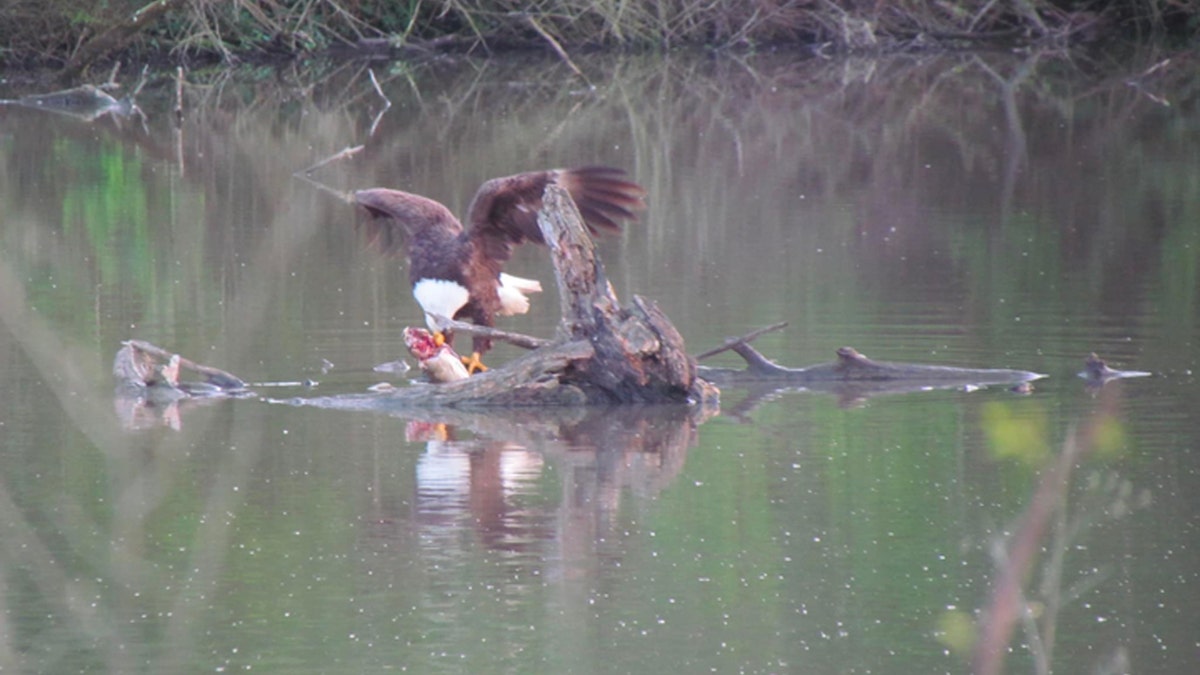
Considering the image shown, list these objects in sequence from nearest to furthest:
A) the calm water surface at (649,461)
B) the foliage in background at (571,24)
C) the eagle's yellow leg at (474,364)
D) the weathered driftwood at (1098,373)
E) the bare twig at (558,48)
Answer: the calm water surface at (649,461) → the weathered driftwood at (1098,373) → the eagle's yellow leg at (474,364) → the bare twig at (558,48) → the foliage in background at (571,24)

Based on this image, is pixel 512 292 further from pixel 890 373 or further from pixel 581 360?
pixel 890 373

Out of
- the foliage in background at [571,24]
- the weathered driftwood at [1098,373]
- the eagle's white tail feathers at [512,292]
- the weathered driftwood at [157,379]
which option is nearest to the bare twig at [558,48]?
the foliage in background at [571,24]

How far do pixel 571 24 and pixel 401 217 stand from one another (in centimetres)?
1990

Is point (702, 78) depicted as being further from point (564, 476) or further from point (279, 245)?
point (564, 476)

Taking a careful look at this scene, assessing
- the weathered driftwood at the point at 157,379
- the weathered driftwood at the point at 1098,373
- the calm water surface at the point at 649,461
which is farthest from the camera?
the weathered driftwood at the point at 157,379

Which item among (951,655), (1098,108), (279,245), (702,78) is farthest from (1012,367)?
(702,78)

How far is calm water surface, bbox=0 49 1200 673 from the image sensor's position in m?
5.07

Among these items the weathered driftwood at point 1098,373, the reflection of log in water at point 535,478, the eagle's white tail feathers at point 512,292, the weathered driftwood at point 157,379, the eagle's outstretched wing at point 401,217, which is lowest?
the reflection of log in water at point 535,478

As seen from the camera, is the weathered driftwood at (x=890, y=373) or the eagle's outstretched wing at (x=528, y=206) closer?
the weathered driftwood at (x=890, y=373)

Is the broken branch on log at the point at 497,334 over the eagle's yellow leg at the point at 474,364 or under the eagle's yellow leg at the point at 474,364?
over

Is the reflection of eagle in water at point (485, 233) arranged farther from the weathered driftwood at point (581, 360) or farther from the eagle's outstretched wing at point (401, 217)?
the weathered driftwood at point (581, 360)

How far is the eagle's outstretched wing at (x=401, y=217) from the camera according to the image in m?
8.64

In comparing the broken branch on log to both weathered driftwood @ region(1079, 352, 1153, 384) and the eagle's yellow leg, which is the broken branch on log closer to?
the eagle's yellow leg

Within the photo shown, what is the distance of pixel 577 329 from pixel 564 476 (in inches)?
47.5
